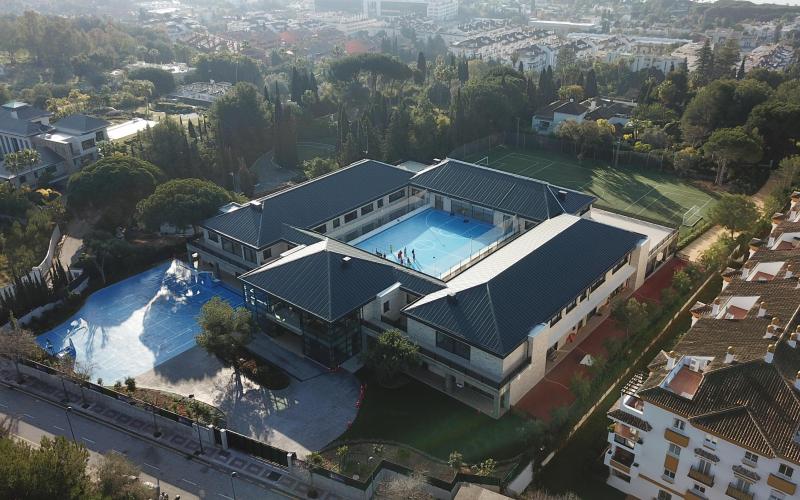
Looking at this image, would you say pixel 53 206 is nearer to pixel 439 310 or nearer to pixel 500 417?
pixel 439 310

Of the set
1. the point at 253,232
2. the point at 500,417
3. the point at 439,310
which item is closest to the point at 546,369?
the point at 500,417

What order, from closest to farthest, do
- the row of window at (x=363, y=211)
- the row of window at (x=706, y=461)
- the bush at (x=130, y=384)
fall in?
the row of window at (x=706, y=461) → the bush at (x=130, y=384) → the row of window at (x=363, y=211)

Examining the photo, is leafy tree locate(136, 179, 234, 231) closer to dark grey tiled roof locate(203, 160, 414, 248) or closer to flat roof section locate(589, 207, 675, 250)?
dark grey tiled roof locate(203, 160, 414, 248)

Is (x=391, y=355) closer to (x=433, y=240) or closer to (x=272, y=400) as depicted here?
(x=272, y=400)

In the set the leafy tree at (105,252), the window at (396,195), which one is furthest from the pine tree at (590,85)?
the leafy tree at (105,252)

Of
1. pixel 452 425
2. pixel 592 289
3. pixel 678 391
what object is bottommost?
pixel 452 425

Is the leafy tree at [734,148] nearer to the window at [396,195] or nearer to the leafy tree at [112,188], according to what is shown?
the window at [396,195]
